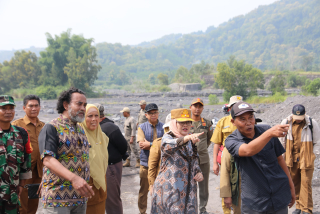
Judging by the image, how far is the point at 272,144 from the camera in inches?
96.4

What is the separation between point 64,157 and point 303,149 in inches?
150

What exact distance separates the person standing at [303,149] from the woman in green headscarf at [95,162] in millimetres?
3166

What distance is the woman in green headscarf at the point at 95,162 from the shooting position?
3.11 metres

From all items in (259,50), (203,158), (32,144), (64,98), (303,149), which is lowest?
(203,158)

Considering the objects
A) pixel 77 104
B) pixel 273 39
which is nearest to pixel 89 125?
pixel 77 104

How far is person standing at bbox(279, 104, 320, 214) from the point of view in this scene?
446 cm

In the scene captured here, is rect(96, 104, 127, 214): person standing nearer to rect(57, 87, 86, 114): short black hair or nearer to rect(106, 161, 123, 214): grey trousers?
rect(106, 161, 123, 214): grey trousers

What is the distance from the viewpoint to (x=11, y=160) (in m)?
2.79

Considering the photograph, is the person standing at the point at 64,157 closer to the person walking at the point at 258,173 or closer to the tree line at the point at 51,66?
the person walking at the point at 258,173

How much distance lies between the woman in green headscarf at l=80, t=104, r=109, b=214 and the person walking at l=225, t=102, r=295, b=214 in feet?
5.02

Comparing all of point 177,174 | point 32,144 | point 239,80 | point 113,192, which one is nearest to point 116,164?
point 113,192

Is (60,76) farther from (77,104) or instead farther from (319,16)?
(319,16)

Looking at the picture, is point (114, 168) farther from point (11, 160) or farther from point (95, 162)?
point (11, 160)

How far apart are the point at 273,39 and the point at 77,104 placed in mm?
187655
